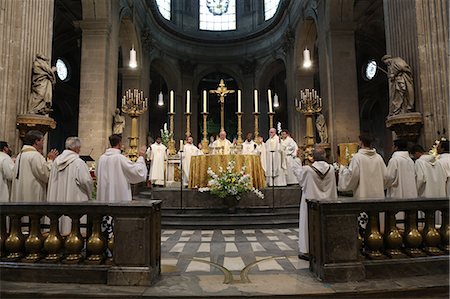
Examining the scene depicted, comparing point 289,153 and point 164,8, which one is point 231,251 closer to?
point 289,153

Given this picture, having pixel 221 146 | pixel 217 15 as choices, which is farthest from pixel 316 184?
pixel 217 15

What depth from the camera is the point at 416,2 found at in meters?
7.46

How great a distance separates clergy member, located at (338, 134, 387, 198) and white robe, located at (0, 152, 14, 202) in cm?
489

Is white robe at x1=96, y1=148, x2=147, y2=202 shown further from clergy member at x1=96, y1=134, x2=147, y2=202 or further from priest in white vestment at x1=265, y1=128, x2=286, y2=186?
priest in white vestment at x1=265, y1=128, x2=286, y2=186

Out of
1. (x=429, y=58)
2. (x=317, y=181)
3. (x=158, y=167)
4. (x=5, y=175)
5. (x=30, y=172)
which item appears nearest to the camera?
(x=317, y=181)

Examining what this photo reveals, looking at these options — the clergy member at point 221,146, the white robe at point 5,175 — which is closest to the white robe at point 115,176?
the white robe at point 5,175

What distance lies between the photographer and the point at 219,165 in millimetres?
7996

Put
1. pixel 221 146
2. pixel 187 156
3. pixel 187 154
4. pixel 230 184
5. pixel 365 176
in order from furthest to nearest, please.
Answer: pixel 187 154 → pixel 187 156 → pixel 221 146 → pixel 230 184 → pixel 365 176

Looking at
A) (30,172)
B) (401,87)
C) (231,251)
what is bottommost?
(231,251)

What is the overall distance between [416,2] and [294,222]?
5479mm

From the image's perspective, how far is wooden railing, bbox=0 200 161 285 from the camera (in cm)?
331

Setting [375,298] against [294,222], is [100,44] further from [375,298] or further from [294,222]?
[375,298]

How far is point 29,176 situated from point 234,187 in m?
3.85

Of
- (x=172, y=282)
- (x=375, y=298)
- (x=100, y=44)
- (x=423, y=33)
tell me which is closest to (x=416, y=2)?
(x=423, y=33)
